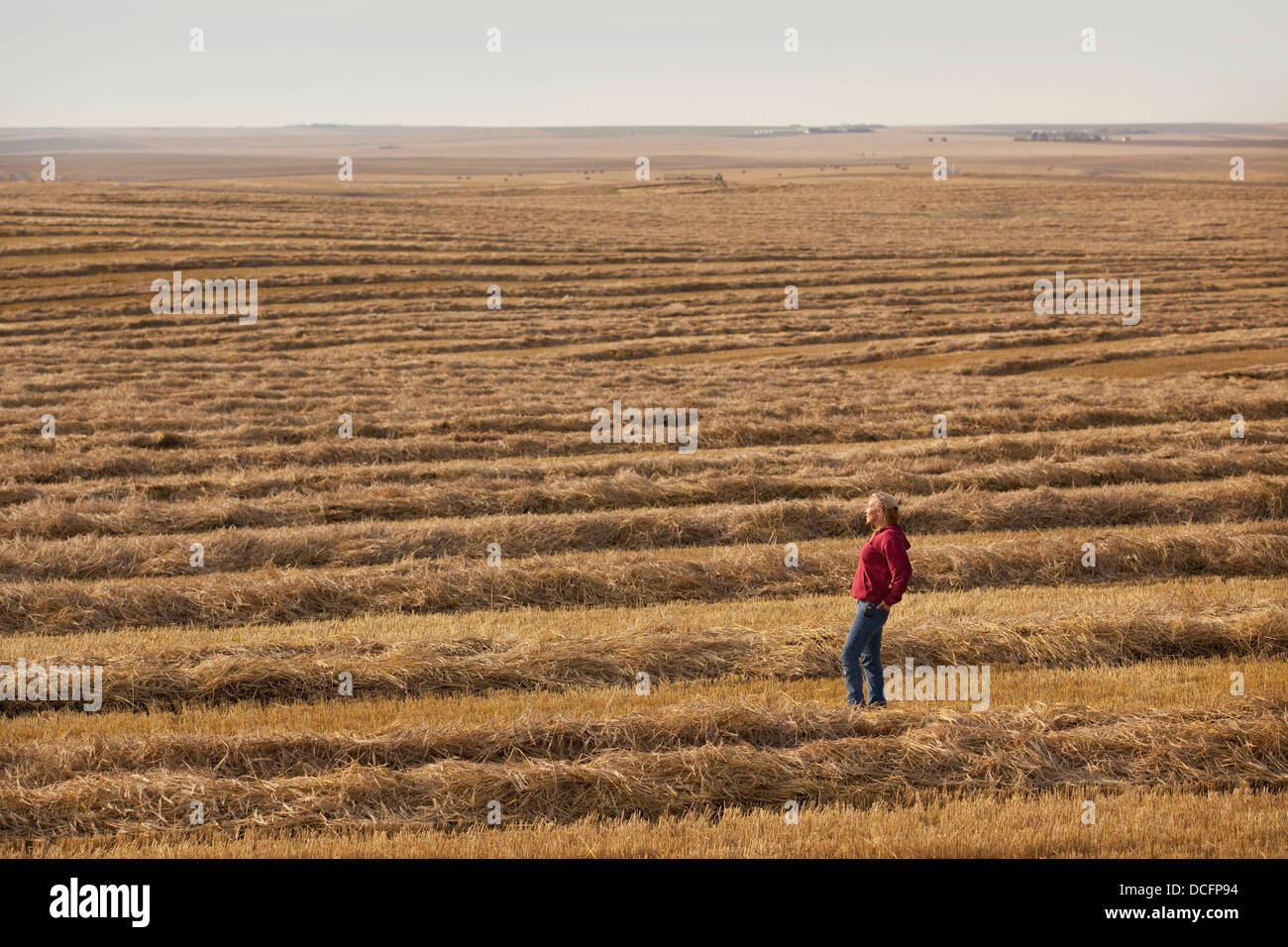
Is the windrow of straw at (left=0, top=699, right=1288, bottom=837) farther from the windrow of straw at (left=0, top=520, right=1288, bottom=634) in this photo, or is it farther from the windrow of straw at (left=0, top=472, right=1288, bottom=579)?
the windrow of straw at (left=0, top=472, right=1288, bottom=579)

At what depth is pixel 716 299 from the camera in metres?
41.3

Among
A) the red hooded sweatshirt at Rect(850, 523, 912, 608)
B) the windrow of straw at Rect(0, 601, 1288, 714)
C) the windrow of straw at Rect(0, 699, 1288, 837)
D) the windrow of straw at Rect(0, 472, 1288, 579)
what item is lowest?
the windrow of straw at Rect(0, 699, 1288, 837)

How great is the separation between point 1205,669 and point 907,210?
74318mm

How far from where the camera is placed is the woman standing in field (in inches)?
324

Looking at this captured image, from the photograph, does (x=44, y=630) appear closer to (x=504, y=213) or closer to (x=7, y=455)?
(x=7, y=455)

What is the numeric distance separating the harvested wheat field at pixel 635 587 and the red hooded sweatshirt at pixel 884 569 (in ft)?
3.02

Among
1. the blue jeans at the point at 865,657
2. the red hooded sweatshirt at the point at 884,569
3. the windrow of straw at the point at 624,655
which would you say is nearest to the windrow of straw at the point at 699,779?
the blue jeans at the point at 865,657

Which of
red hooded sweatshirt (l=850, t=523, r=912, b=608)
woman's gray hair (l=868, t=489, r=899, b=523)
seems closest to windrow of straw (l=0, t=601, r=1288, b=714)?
red hooded sweatshirt (l=850, t=523, r=912, b=608)

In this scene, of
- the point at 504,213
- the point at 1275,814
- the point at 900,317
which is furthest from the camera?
the point at 504,213

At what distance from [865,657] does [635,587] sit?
3992 mm

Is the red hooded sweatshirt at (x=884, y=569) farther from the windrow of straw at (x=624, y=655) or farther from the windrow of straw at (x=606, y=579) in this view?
the windrow of straw at (x=606, y=579)

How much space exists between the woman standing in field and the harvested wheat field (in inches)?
16.3

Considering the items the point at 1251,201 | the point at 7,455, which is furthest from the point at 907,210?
the point at 7,455

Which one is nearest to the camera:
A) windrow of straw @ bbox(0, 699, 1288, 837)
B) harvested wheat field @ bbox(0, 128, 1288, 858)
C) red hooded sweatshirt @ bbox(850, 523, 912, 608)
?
windrow of straw @ bbox(0, 699, 1288, 837)
